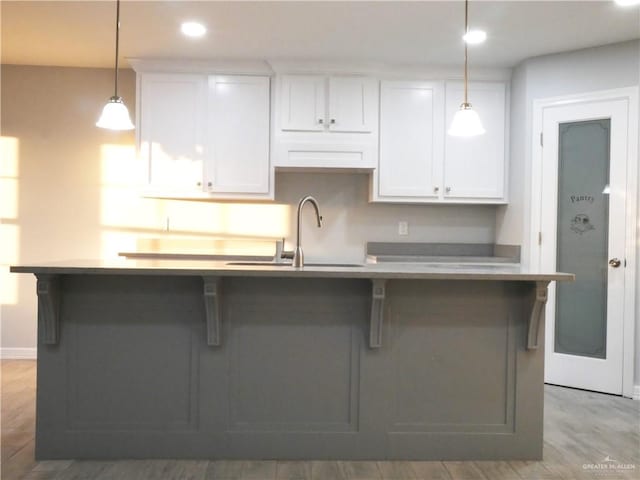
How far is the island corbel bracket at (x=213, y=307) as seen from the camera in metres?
2.38

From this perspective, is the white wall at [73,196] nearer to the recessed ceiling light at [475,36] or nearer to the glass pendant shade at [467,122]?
the recessed ceiling light at [475,36]

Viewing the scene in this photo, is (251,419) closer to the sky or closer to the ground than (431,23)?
closer to the ground

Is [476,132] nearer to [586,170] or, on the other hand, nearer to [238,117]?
[586,170]

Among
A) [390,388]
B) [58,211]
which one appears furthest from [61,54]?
[390,388]

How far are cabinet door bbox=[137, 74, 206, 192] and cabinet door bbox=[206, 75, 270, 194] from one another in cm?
10

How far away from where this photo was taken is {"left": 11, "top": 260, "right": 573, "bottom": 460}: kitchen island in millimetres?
2494

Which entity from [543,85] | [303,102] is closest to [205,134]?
[303,102]

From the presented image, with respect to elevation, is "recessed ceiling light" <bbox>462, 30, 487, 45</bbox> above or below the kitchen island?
above

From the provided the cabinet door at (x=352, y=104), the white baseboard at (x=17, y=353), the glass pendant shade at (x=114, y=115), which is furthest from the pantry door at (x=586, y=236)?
the white baseboard at (x=17, y=353)

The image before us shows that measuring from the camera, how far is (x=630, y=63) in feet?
12.5

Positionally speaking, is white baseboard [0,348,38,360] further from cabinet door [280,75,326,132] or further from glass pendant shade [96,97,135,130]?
cabinet door [280,75,326,132]

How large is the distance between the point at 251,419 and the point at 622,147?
125 inches

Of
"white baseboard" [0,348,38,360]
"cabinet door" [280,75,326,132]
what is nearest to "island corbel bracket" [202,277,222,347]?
"cabinet door" [280,75,326,132]

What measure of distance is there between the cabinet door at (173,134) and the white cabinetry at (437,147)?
149cm
